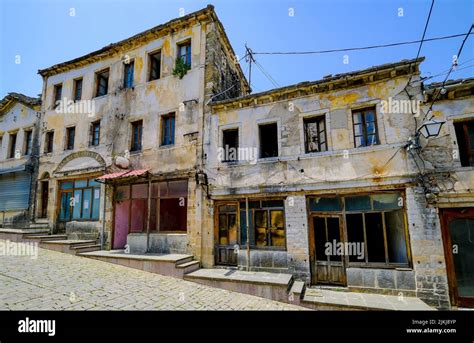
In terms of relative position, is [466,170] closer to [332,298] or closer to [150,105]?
[332,298]

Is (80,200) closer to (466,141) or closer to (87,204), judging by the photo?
(87,204)

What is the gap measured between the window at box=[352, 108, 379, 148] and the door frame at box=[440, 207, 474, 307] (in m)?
2.95

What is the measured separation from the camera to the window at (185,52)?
37.4 ft

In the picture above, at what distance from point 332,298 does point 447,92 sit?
719 centimetres

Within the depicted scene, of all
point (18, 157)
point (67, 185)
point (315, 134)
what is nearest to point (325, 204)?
point (315, 134)

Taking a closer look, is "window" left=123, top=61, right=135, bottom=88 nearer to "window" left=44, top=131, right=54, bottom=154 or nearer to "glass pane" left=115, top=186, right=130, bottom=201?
"glass pane" left=115, top=186, right=130, bottom=201

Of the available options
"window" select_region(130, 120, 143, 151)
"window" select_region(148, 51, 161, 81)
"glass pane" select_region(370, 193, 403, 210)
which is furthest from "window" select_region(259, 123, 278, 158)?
"window" select_region(148, 51, 161, 81)

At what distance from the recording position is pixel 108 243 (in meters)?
11.1

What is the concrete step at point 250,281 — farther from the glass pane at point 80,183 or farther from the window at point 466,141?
the glass pane at point 80,183

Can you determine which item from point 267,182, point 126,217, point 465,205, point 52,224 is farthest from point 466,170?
point 52,224

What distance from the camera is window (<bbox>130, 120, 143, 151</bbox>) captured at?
11781 millimetres

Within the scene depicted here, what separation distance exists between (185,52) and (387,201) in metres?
10.8

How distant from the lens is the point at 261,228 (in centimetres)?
903

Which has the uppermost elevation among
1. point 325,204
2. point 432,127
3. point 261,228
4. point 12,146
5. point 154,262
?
point 12,146
